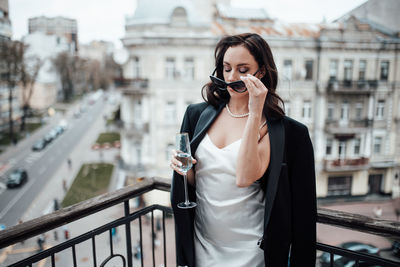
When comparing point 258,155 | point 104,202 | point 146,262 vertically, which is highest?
point 258,155

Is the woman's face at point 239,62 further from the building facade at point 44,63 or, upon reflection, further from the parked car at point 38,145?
the parked car at point 38,145

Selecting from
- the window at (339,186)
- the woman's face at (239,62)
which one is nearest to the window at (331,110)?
the window at (339,186)

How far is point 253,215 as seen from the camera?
966 millimetres

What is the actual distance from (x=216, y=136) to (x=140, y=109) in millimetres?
6738

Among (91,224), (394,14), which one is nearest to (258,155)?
(91,224)

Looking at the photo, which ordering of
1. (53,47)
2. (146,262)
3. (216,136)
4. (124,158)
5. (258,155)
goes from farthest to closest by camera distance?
(124,158)
(146,262)
(53,47)
(216,136)
(258,155)

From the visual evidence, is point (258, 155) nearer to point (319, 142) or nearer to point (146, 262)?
point (146, 262)

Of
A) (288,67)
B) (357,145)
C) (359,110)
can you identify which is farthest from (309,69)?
(357,145)

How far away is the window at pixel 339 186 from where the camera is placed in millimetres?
8752

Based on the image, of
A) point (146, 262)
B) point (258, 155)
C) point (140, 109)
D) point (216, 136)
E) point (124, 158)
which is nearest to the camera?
point (258, 155)

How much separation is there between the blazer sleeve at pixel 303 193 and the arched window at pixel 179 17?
21.7ft

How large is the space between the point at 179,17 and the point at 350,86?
16.7 ft

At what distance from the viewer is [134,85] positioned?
7.25 meters

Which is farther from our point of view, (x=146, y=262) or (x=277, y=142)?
(x=146, y=262)
